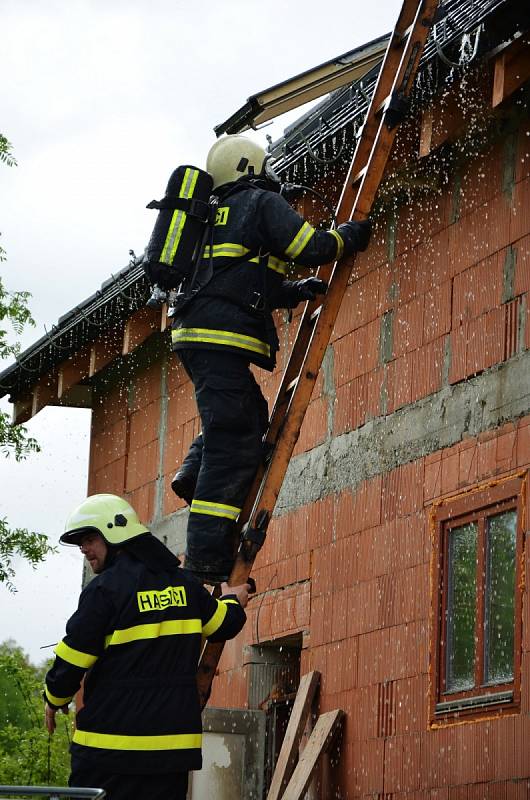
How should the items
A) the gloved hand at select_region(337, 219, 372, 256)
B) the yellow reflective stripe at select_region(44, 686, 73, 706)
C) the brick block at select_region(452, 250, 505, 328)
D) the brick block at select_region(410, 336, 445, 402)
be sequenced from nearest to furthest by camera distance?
the yellow reflective stripe at select_region(44, 686, 73, 706), the gloved hand at select_region(337, 219, 372, 256), the brick block at select_region(452, 250, 505, 328), the brick block at select_region(410, 336, 445, 402)

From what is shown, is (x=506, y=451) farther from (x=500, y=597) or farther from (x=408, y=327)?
(x=408, y=327)

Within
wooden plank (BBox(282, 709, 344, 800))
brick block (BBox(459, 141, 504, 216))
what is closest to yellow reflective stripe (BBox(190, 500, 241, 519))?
wooden plank (BBox(282, 709, 344, 800))

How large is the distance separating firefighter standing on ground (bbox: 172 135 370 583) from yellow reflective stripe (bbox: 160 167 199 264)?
0.50 ft

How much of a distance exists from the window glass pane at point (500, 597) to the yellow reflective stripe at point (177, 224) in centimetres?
190

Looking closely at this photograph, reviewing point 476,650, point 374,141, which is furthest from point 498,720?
point 374,141

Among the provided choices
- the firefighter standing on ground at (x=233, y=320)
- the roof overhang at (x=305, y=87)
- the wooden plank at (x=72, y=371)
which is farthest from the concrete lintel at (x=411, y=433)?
the wooden plank at (x=72, y=371)

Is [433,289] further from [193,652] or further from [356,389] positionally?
[193,652]

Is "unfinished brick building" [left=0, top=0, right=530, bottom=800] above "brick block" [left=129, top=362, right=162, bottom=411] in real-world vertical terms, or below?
below

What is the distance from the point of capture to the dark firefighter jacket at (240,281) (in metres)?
6.45

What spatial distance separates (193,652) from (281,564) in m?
3.17

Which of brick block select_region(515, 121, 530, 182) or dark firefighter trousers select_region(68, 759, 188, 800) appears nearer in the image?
dark firefighter trousers select_region(68, 759, 188, 800)

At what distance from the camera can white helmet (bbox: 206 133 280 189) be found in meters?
6.66

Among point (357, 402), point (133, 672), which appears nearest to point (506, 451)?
point (357, 402)

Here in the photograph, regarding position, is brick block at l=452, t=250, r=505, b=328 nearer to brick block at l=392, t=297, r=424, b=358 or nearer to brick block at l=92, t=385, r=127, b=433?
brick block at l=392, t=297, r=424, b=358
